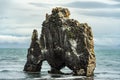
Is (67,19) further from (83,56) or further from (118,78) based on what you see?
(118,78)

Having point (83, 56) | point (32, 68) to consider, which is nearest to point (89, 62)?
point (83, 56)

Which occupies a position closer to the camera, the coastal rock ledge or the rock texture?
the coastal rock ledge

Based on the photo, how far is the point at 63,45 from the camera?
9019 centimetres

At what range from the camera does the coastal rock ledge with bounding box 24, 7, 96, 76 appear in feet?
288

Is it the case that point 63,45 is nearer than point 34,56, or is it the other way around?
point 63,45

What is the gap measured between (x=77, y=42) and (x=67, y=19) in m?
5.01

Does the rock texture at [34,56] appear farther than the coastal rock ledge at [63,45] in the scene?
Yes

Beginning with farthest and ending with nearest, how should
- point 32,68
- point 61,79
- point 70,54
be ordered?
1. point 32,68
2. point 70,54
3. point 61,79

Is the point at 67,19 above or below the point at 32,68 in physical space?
above

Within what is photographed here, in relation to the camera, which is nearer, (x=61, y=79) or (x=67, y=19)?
(x=61, y=79)

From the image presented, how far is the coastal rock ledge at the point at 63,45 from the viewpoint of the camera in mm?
87875

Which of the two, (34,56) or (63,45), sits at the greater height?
(63,45)

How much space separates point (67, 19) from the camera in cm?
9100

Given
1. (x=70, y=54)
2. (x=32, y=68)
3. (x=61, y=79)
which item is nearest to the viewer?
(x=61, y=79)
